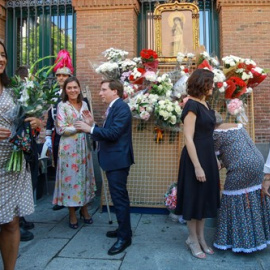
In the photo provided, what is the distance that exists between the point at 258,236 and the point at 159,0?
595cm

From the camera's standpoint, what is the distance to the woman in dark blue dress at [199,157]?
10.9ft

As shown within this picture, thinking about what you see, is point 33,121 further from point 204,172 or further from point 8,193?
point 204,172

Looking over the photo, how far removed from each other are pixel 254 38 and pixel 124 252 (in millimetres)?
5374

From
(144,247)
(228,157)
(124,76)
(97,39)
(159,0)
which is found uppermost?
(159,0)

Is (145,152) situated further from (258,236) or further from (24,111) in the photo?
(24,111)

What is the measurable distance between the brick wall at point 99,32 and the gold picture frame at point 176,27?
0.60m

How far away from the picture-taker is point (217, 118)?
3707mm

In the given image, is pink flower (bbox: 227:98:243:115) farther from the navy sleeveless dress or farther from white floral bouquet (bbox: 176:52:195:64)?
the navy sleeveless dress

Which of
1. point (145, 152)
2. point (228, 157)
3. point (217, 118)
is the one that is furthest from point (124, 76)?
point (228, 157)

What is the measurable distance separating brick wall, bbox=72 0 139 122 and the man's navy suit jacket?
10.9 feet

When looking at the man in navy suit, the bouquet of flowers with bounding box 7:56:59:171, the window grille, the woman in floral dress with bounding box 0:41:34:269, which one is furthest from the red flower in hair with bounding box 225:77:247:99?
the window grille

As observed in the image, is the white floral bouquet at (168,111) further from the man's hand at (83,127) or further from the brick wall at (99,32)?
the brick wall at (99,32)

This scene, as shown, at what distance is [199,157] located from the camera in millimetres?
3395

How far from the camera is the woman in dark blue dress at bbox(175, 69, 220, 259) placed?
333 centimetres
